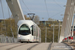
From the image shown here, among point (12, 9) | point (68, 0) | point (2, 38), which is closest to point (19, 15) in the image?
point (12, 9)

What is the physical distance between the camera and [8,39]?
36.2m

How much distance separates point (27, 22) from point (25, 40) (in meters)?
2.25

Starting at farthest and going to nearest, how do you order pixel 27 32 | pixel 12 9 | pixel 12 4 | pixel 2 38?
pixel 12 9 → pixel 12 4 → pixel 2 38 → pixel 27 32

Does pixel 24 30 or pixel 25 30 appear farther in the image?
pixel 25 30

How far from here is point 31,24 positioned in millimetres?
30094

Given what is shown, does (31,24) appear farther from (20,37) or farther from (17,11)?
(17,11)

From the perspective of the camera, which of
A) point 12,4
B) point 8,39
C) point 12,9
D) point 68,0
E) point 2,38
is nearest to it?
point 2,38

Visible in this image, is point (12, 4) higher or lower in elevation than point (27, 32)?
higher

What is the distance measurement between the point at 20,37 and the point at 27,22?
6.69 ft

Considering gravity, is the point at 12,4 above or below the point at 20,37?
above

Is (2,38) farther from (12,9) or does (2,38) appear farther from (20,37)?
(12,9)

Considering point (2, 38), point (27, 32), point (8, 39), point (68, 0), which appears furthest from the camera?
point (68, 0)

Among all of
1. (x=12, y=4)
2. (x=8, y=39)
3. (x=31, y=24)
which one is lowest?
(x=8, y=39)

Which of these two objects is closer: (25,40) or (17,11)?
(25,40)
